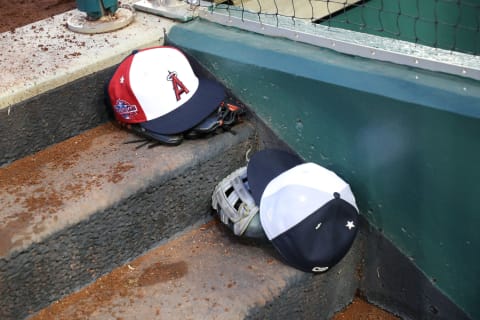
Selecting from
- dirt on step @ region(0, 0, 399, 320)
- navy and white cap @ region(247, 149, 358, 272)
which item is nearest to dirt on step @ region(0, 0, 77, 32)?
dirt on step @ region(0, 0, 399, 320)

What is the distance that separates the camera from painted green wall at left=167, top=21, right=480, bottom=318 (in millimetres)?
2127

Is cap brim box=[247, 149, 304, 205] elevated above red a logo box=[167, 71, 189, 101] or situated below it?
below

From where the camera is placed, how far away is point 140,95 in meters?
2.60

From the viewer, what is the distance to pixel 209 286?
2270mm

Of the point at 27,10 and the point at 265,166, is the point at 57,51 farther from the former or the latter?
the point at 265,166

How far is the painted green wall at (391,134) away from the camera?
6.98ft

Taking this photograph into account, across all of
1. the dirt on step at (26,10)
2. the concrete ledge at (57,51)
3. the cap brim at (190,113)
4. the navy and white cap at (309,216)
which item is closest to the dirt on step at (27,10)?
the dirt on step at (26,10)

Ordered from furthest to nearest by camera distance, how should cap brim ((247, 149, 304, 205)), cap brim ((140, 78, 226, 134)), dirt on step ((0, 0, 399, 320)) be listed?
1. dirt on step ((0, 0, 399, 320))
2. cap brim ((140, 78, 226, 134))
3. cap brim ((247, 149, 304, 205))

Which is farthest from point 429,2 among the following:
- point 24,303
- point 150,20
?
point 24,303

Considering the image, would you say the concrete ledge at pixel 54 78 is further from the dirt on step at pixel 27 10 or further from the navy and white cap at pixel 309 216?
the navy and white cap at pixel 309 216

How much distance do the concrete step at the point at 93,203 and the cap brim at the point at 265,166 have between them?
159 mm

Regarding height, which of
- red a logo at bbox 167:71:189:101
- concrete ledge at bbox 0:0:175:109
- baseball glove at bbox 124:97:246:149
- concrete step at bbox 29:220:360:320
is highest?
concrete ledge at bbox 0:0:175:109

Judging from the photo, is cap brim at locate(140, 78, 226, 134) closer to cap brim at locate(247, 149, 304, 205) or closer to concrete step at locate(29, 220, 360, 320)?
cap brim at locate(247, 149, 304, 205)

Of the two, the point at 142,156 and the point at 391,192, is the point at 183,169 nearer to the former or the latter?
the point at 142,156
